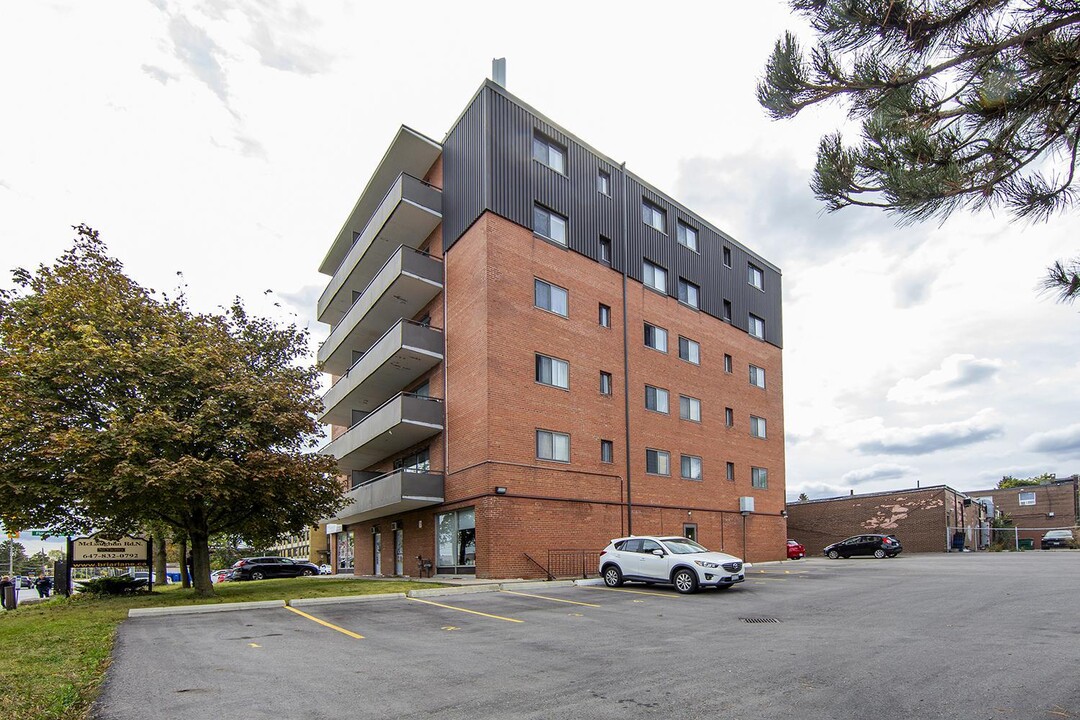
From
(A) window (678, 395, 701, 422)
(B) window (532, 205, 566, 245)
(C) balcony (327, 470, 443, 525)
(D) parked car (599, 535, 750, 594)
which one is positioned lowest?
(D) parked car (599, 535, 750, 594)

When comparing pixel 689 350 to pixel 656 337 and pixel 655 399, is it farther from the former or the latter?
pixel 655 399

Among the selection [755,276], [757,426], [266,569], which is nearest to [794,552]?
[757,426]

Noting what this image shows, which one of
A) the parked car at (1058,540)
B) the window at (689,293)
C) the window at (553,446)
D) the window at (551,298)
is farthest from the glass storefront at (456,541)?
the parked car at (1058,540)

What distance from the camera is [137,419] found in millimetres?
18031

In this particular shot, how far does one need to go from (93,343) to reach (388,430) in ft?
35.5

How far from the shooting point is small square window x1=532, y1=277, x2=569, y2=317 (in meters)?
26.1

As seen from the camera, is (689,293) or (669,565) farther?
(689,293)

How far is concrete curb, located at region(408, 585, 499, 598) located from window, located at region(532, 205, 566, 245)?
13299mm

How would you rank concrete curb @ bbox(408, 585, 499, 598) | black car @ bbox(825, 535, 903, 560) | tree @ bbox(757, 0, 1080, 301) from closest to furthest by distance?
tree @ bbox(757, 0, 1080, 301)
concrete curb @ bbox(408, 585, 499, 598)
black car @ bbox(825, 535, 903, 560)

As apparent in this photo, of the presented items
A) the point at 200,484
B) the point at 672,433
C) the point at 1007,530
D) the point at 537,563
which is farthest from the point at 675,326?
the point at 1007,530

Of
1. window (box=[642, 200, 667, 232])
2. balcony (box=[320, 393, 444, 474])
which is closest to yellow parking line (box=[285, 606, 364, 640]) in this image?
balcony (box=[320, 393, 444, 474])

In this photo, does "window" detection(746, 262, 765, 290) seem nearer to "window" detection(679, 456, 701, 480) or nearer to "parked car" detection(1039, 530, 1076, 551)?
"window" detection(679, 456, 701, 480)

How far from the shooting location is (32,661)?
9406mm

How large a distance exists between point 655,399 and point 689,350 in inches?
162
